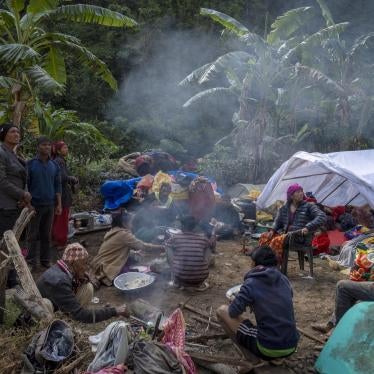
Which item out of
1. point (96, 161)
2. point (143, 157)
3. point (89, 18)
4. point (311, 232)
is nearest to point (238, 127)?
point (143, 157)

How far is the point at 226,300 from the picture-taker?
5789 mm

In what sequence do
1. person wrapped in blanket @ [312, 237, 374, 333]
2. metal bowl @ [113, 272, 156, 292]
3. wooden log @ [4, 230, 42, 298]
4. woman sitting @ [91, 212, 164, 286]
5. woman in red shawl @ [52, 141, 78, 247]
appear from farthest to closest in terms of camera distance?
woman in red shawl @ [52, 141, 78, 247]
woman sitting @ [91, 212, 164, 286]
metal bowl @ [113, 272, 156, 292]
person wrapped in blanket @ [312, 237, 374, 333]
wooden log @ [4, 230, 42, 298]

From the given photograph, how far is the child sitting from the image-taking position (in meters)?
8.34

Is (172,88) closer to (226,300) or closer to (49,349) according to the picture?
(226,300)

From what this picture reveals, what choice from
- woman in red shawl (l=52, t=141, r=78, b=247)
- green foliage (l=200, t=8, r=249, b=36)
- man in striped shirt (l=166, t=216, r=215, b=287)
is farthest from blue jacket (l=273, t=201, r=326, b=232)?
green foliage (l=200, t=8, r=249, b=36)

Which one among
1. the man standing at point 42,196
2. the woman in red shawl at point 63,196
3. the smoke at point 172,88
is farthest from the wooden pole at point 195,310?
the smoke at point 172,88

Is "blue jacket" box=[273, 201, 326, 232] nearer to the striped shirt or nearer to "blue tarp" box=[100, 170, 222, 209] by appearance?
the striped shirt

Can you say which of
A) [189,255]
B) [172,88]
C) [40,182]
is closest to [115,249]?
[189,255]

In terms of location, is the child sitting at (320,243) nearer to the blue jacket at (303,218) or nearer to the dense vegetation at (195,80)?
the blue jacket at (303,218)

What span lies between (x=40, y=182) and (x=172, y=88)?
47.4 feet

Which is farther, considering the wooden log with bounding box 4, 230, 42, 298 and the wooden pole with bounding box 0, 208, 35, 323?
the wooden pole with bounding box 0, 208, 35, 323

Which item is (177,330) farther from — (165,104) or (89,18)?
(165,104)

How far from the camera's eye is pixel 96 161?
38.2 ft

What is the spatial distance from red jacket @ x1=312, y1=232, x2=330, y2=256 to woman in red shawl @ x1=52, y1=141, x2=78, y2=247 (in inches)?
174
